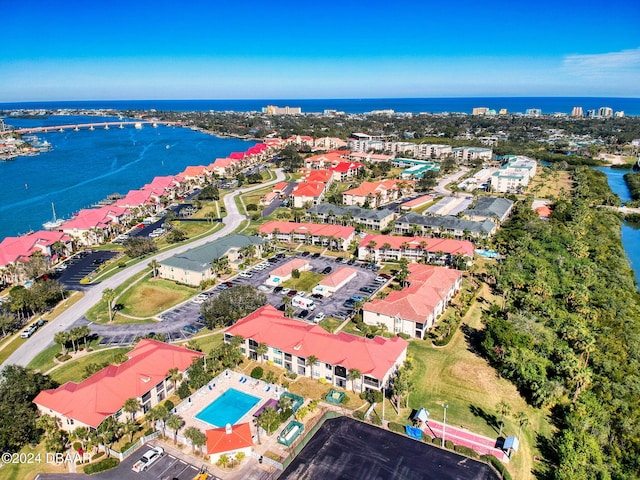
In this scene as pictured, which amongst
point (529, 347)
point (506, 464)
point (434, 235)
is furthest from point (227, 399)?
point (434, 235)

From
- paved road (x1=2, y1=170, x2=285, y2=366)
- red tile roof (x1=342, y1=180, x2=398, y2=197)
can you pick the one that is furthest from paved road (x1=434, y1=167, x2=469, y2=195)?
paved road (x1=2, y1=170, x2=285, y2=366)

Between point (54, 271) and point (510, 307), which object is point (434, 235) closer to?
point (510, 307)

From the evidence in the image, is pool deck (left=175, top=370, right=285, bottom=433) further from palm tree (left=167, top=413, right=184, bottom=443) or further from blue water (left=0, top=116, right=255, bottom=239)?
blue water (left=0, top=116, right=255, bottom=239)

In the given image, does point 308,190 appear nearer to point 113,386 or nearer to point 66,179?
point 113,386

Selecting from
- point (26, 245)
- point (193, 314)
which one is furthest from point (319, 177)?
point (193, 314)

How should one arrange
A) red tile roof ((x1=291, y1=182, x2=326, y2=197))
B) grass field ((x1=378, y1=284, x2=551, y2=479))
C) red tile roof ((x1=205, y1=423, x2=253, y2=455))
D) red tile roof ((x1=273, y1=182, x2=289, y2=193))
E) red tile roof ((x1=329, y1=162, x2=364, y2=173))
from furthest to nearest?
red tile roof ((x1=329, y1=162, x2=364, y2=173)), red tile roof ((x1=273, y1=182, x2=289, y2=193)), red tile roof ((x1=291, y1=182, x2=326, y2=197)), grass field ((x1=378, y1=284, x2=551, y2=479)), red tile roof ((x1=205, y1=423, x2=253, y2=455))
